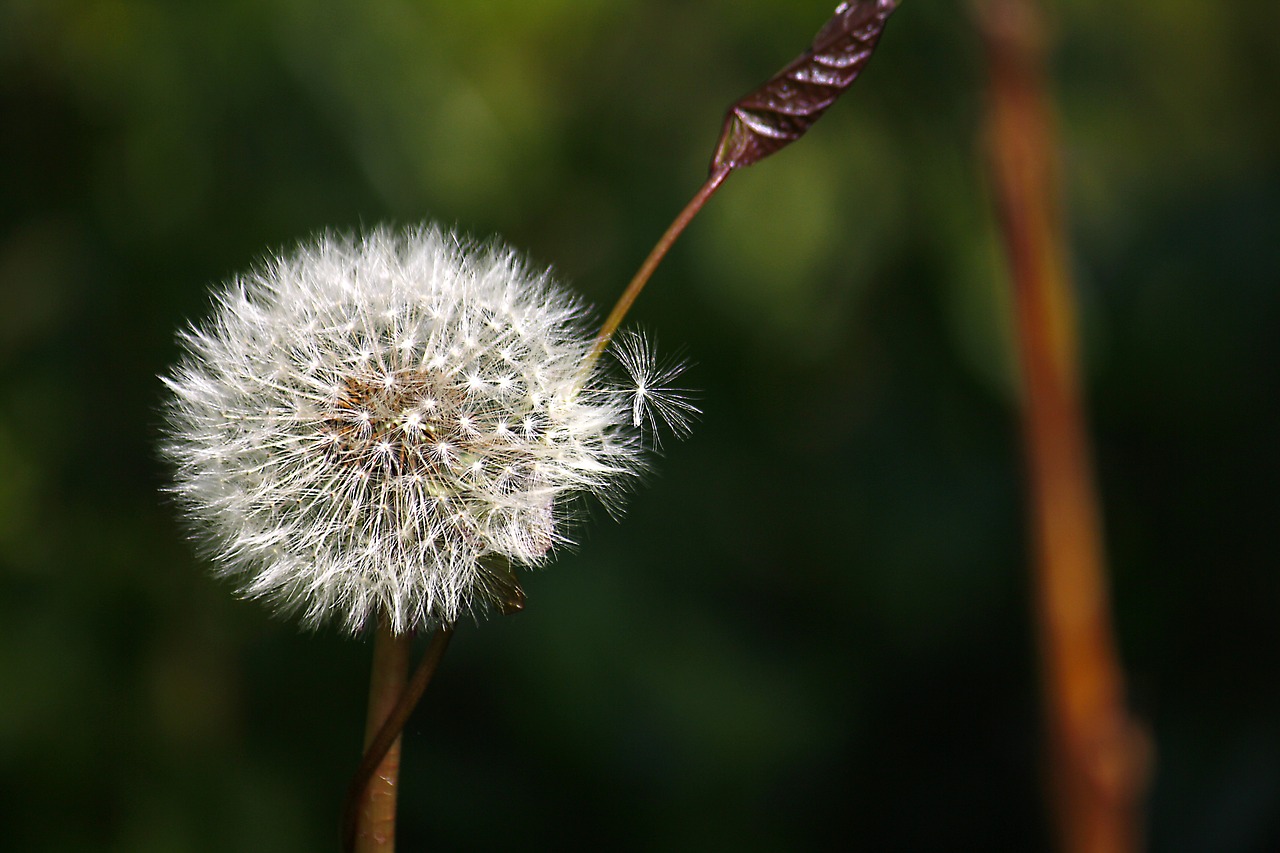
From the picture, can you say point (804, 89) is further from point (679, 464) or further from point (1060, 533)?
point (679, 464)

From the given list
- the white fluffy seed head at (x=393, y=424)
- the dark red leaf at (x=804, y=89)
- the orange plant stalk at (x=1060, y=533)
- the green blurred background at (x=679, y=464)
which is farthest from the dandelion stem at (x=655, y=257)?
the green blurred background at (x=679, y=464)

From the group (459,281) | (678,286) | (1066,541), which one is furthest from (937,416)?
(1066,541)

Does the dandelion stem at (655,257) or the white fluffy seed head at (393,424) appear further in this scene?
the white fluffy seed head at (393,424)

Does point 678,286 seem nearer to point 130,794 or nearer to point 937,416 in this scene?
point 937,416

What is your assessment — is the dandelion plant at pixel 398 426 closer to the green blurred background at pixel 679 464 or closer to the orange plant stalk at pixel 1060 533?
the orange plant stalk at pixel 1060 533

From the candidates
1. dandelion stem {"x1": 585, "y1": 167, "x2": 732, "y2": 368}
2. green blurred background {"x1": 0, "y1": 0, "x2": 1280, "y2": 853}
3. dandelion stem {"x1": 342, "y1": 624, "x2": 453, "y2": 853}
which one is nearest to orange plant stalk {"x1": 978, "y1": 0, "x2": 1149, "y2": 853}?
dandelion stem {"x1": 585, "y1": 167, "x2": 732, "y2": 368}

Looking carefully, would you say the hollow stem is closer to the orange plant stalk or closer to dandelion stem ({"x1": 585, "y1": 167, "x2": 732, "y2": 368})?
dandelion stem ({"x1": 585, "y1": 167, "x2": 732, "y2": 368})

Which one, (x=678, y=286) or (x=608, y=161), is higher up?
(x=608, y=161)
